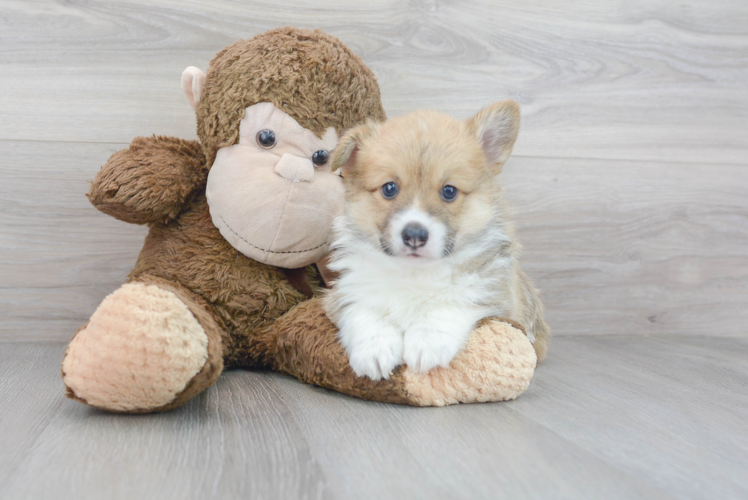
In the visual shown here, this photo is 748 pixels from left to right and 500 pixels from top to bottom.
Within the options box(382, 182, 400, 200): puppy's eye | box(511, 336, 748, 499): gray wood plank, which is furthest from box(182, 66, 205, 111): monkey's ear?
box(511, 336, 748, 499): gray wood plank

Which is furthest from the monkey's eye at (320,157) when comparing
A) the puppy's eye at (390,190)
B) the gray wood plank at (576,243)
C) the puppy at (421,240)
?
the gray wood plank at (576,243)

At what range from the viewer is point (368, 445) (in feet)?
3.63

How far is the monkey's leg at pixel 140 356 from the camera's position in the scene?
1143mm

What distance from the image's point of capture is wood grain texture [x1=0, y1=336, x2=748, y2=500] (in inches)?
37.3

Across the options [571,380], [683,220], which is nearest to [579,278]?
[683,220]

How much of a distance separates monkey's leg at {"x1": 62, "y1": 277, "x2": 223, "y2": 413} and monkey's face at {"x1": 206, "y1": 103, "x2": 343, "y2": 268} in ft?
1.23

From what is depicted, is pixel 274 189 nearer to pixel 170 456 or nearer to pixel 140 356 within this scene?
pixel 140 356

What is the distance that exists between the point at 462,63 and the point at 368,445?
1468 millimetres

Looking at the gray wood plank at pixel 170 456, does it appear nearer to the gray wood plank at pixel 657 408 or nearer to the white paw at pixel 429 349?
the white paw at pixel 429 349

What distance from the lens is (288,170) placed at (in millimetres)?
1510

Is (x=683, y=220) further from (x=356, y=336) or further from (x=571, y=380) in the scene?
(x=356, y=336)

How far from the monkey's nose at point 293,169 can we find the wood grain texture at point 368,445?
1.72ft

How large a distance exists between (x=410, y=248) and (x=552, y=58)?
1.27 m

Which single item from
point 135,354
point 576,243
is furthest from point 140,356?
point 576,243
